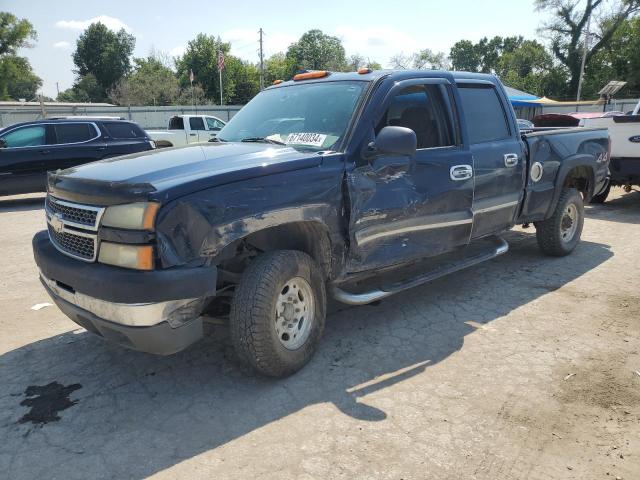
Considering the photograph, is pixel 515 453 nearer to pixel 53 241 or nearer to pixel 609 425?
pixel 609 425

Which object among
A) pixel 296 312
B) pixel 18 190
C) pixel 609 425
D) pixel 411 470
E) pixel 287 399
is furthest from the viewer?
pixel 18 190

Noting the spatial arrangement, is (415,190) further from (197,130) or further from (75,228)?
(197,130)

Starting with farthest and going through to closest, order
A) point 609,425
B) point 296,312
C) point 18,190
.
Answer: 1. point 18,190
2. point 296,312
3. point 609,425

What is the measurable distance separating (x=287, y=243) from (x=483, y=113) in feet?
8.06

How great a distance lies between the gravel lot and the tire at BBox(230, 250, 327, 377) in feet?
0.63

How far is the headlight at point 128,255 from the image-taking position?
260 cm

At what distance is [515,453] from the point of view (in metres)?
2.57

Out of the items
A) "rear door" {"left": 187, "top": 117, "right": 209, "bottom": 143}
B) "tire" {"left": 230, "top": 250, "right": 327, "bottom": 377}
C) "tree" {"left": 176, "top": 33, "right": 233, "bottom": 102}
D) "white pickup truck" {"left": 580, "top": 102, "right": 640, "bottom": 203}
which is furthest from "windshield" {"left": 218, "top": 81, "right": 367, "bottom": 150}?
"tree" {"left": 176, "top": 33, "right": 233, "bottom": 102}

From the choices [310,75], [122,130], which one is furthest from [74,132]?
[310,75]

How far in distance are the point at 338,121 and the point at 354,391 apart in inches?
72.5

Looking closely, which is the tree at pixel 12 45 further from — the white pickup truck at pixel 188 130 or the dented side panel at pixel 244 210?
the dented side panel at pixel 244 210

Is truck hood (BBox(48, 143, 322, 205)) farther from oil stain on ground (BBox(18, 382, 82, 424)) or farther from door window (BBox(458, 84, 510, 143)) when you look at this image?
door window (BBox(458, 84, 510, 143))

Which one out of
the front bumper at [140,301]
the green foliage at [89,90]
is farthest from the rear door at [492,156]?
the green foliage at [89,90]

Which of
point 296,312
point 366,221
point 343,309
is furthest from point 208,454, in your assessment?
point 343,309
